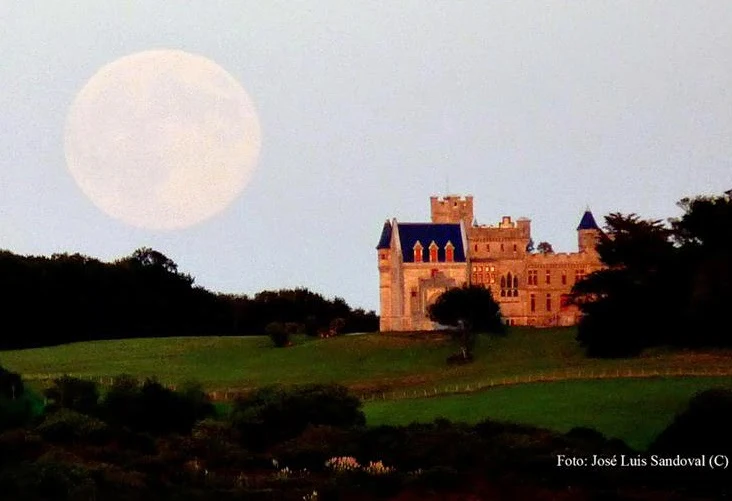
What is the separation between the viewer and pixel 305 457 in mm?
30641

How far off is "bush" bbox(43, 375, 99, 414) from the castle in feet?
196

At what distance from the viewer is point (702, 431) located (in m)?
30.9

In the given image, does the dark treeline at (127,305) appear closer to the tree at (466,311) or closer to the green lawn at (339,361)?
the green lawn at (339,361)

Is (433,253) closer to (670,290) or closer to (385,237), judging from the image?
(385,237)

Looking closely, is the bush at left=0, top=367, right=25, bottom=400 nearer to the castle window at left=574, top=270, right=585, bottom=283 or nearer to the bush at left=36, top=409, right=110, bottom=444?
the bush at left=36, top=409, right=110, bottom=444

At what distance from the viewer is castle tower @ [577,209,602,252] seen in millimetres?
113812

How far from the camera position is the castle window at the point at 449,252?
360ft

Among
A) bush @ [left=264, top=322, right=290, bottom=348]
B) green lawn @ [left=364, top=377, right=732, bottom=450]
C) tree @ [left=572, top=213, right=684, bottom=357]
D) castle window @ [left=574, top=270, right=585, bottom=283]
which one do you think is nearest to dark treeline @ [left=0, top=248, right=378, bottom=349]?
bush @ [left=264, top=322, right=290, bottom=348]

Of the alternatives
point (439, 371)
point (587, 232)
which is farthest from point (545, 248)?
point (439, 371)

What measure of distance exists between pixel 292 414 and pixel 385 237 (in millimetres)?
74018

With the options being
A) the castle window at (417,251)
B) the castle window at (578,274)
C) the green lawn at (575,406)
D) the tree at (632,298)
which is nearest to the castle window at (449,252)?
the castle window at (417,251)

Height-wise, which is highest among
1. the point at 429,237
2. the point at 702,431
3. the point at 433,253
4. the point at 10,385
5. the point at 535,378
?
the point at 429,237

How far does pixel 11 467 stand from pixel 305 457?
268 inches

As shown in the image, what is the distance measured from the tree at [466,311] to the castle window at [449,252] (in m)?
18.3
